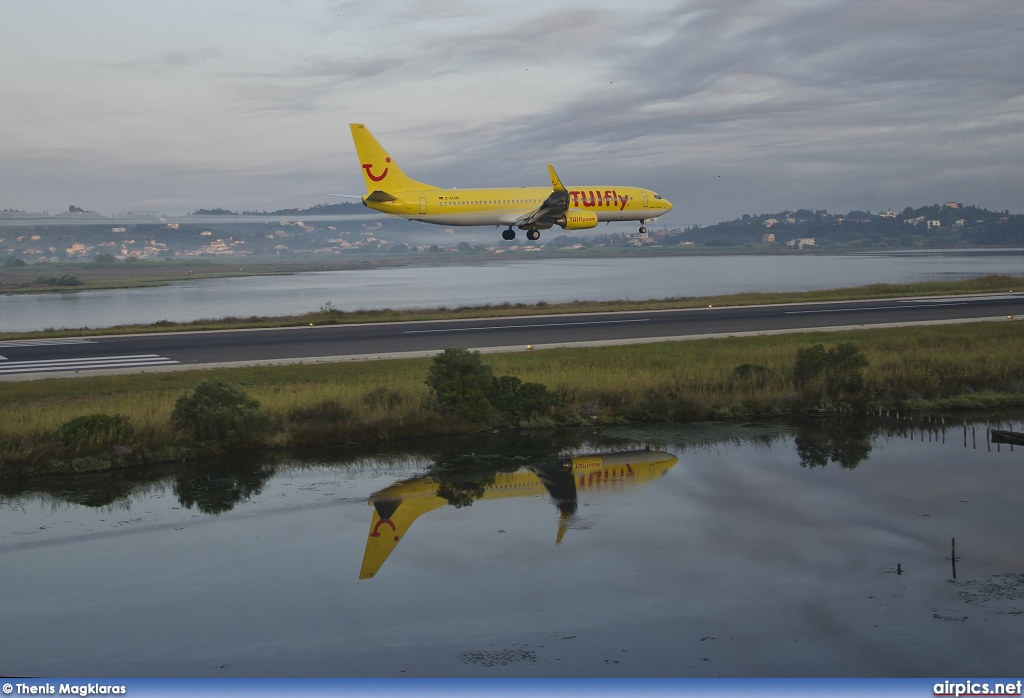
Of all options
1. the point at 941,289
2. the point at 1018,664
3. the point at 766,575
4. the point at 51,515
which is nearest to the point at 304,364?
the point at 51,515

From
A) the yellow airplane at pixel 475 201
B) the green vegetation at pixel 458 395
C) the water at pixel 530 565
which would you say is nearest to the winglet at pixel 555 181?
the yellow airplane at pixel 475 201

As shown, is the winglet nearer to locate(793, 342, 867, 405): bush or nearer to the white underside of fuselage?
the white underside of fuselage

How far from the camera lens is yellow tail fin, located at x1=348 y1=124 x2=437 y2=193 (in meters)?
62.3

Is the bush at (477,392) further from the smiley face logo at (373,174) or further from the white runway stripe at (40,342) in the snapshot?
the smiley face logo at (373,174)

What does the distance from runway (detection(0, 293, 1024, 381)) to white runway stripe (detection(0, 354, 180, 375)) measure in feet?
0.13

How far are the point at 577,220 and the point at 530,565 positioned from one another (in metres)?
49.6

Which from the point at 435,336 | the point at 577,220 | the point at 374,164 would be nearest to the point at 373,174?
the point at 374,164

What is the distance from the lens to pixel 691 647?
12930mm

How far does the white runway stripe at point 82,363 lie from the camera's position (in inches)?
1468

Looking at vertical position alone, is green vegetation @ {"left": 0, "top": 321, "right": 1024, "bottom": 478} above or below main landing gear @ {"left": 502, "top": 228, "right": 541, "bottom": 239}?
below

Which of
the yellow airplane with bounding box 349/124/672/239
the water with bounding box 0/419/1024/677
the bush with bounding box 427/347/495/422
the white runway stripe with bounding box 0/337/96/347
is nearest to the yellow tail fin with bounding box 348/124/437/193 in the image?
the yellow airplane with bounding box 349/124/672/239

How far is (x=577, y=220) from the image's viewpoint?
6438cm

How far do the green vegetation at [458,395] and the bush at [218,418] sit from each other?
37mm

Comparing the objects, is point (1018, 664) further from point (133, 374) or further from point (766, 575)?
point (133, 374)
